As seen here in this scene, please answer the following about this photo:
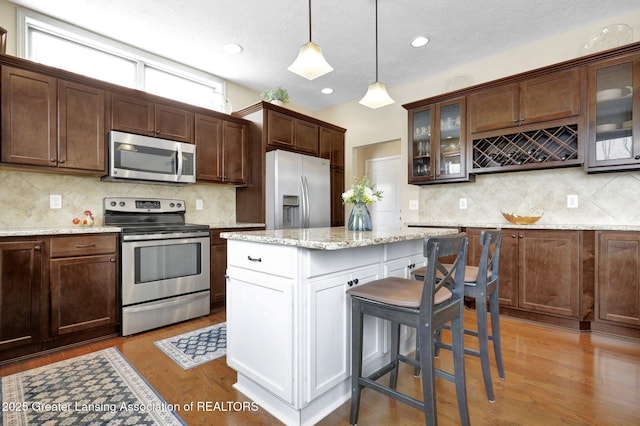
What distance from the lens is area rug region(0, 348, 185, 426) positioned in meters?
1.60

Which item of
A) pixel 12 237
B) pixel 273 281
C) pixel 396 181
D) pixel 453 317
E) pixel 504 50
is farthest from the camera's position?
pixel 396 181

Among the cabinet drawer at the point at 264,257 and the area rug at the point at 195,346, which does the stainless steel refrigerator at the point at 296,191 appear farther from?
the cabinet drawer at the point at 264,257

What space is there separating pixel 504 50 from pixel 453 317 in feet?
11.8

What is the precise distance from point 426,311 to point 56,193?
3322mm

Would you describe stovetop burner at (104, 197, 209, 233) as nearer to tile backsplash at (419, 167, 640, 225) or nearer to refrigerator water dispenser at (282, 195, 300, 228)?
refrigerator water dispenser at (282, 195, 300, 228)

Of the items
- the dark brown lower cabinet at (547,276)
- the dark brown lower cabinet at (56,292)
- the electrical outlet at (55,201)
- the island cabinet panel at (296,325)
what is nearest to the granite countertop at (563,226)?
the dark brown lower cabinet at (547,276)

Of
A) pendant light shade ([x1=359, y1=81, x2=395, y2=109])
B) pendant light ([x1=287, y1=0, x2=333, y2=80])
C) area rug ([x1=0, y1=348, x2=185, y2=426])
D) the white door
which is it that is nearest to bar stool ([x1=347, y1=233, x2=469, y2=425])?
area rug ([x1=0, y1=348, x2=185, y2=426])

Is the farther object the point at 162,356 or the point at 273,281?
the point at 162,356

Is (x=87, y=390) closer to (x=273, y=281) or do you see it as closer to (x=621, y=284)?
(x=273, y=281)

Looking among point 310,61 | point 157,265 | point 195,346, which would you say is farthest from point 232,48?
point 195,346

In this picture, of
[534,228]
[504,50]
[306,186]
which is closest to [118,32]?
[306,186]

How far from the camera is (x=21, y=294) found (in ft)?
7.52

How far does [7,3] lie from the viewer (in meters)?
2.77

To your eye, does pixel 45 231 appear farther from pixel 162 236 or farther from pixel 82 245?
pixel 162 236
